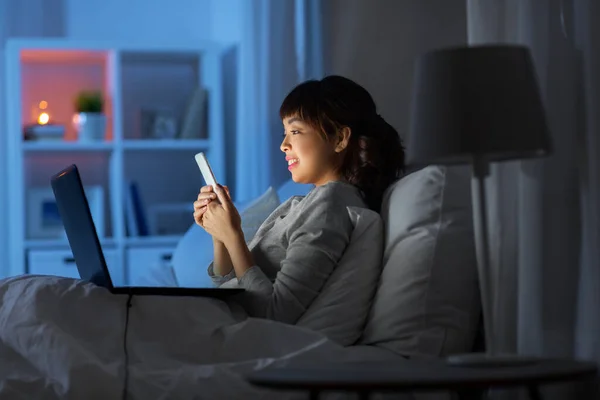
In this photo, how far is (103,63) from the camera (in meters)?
4.71

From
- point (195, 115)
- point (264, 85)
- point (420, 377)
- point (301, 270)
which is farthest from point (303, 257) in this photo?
point (195, 115)

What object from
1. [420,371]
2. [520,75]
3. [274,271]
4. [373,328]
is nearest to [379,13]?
[274,271]

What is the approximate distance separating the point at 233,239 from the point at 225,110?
8.67ft

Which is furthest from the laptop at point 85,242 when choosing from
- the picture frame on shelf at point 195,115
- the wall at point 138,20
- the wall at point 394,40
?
the wall at point 138,20

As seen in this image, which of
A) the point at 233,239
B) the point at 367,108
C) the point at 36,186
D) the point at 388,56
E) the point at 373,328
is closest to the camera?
the point at 373,328

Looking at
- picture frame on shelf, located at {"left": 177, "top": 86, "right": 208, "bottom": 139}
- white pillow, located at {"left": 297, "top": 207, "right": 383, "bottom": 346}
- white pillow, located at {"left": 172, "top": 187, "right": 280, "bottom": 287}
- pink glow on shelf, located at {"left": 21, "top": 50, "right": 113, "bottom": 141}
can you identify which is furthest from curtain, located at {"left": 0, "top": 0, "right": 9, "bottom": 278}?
white pillow, located at {"left": 297, "top": 207, "right": 383, "bottom": 346}

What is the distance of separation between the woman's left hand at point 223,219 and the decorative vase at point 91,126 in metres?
2.22

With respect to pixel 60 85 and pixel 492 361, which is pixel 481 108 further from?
pixel 60 85

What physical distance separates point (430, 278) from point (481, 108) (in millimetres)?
564

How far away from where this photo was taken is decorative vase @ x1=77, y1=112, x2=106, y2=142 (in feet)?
14.6

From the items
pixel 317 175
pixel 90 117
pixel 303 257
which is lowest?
pixel 303 257

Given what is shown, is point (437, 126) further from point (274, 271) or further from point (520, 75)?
point (274, 271)

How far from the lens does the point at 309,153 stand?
2385mm

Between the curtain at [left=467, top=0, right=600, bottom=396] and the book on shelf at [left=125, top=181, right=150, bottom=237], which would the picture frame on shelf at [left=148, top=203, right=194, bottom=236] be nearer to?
the book on shelf at [left=125, top=181, right=150, bottom=237]
